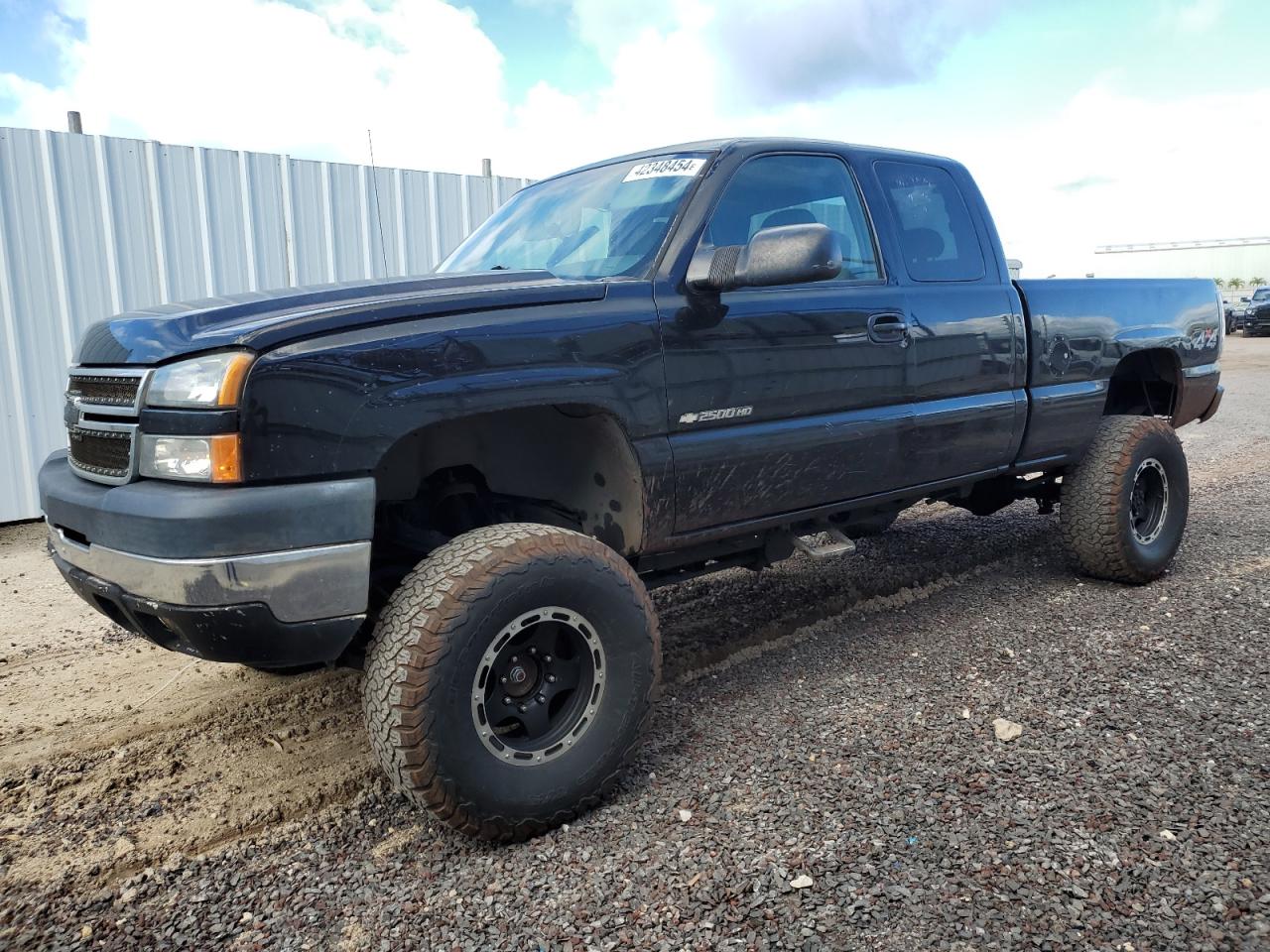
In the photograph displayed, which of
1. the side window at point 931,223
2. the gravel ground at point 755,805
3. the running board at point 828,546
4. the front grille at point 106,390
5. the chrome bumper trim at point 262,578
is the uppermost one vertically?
the side window at point 931,223

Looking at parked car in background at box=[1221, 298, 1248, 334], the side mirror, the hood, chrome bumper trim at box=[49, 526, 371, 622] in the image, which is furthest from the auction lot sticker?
parked car in background at box=[1221, 298, 1248, 334]

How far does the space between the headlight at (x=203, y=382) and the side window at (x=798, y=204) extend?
5.19ft

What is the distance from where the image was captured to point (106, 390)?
2484mm

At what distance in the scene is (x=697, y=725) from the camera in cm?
312

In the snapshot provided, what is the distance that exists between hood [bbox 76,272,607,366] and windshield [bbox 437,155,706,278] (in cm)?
36

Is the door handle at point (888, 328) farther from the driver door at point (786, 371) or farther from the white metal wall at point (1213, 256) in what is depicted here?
the white metal wall at point (1213, 256)

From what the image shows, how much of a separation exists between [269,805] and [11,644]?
7.91 feet

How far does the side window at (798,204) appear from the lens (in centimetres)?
322

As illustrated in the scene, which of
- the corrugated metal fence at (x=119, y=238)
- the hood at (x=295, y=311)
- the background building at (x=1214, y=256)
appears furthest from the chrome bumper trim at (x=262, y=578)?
the background building at (x=1214, y=256)

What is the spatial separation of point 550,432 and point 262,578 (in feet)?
3.64

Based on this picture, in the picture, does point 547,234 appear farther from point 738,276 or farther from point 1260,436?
point 1260,436

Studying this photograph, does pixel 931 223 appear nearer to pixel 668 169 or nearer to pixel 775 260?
pixel 668 169

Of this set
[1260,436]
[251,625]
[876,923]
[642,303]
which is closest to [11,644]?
[251,625]

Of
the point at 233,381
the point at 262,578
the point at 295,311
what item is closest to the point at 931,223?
the point at 295,311
